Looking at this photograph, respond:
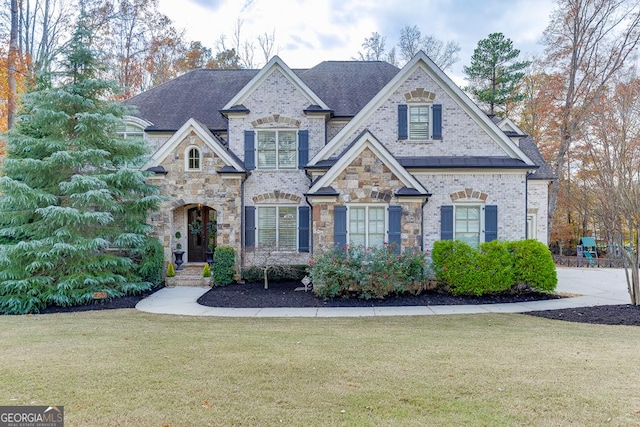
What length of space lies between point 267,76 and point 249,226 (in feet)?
19.2

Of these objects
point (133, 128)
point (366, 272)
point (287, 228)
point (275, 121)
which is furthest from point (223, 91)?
point (366, 272)

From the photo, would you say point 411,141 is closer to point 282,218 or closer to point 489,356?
point 282,218

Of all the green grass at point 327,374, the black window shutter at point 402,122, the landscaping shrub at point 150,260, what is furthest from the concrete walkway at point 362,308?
the black window shutter at point 402,122

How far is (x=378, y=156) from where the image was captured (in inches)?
468

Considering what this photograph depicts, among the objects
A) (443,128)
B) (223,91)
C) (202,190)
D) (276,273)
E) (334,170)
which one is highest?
(223,91)

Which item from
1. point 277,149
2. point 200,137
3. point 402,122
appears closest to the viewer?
point 402,122

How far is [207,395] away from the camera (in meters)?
4.25

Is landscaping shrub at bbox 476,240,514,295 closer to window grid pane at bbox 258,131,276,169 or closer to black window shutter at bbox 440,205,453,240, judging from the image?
black window shutter at bbox 440,205,453,240

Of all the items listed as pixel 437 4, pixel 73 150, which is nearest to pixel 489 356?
pixel 73 150

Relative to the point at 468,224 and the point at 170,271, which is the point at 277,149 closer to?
the point at 170,271

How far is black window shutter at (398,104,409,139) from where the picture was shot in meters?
13.4

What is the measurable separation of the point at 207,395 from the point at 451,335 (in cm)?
466

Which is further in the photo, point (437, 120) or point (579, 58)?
point (579, 58)

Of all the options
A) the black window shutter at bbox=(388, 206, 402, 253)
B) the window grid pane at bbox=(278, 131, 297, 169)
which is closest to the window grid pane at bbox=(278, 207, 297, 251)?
the window grid pane at bbox=(278, 131, 297, 169)
